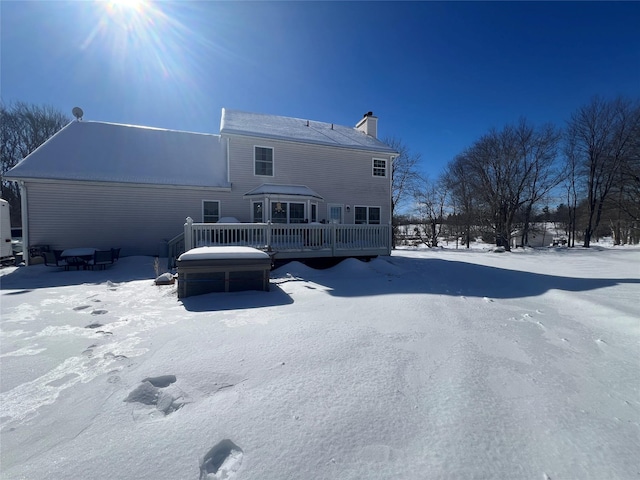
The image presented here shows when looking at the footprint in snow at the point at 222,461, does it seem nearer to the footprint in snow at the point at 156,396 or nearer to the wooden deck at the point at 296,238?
the footprint in snow at the point at 156,396

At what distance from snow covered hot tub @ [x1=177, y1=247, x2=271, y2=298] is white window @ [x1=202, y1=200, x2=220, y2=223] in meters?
7.20

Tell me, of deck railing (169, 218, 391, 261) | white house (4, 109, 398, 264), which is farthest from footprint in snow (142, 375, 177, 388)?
white house (4, 109, 398, 264)

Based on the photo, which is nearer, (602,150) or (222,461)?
(222,461)

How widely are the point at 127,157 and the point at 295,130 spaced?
777 cm

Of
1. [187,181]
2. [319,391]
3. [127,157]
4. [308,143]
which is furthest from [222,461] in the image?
[127,157]

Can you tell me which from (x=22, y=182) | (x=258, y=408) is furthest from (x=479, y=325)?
(x=22, y=182)

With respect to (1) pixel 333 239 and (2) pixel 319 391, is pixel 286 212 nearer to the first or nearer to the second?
(1) pixel 333 239

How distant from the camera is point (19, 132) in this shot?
20641 mm

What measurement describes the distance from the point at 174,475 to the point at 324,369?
1.38 meters

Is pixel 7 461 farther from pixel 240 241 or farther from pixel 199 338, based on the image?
pixel 240 241

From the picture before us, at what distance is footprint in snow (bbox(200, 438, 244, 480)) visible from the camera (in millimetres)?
1511

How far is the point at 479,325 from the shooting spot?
12.7ft

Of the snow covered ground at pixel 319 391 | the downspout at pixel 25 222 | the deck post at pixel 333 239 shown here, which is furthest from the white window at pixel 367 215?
the downspout at pixel 25 222

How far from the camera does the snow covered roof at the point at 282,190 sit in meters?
11.6
